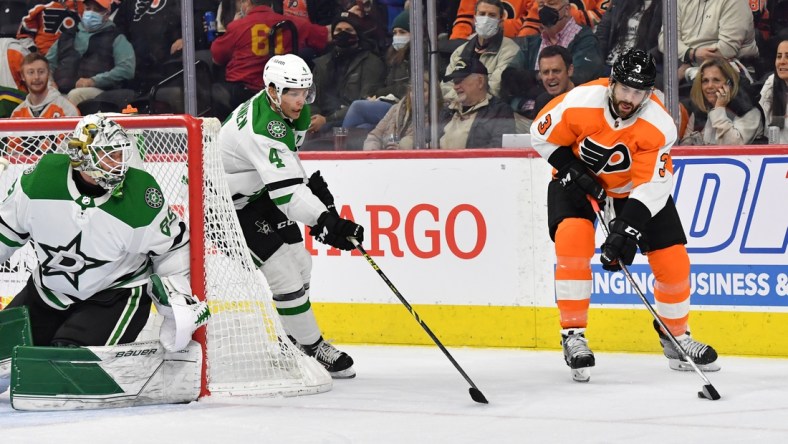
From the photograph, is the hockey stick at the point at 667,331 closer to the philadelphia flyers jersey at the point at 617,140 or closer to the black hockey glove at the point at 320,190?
the philadelphia flyers jersey at the point at 617,140

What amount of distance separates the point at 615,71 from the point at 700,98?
3.48 ft

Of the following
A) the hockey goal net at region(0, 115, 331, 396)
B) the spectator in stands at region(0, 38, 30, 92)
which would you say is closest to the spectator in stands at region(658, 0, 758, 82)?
the hockey goal net at region(0, 115, 331, 396)

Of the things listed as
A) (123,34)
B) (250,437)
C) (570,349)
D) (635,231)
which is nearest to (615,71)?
(635,231)

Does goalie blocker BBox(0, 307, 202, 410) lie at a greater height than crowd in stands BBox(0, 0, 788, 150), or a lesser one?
lesser

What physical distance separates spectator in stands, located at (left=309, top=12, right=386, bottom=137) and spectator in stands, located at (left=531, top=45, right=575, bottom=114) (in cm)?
75

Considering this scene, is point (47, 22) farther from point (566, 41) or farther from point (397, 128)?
point (566, 41)

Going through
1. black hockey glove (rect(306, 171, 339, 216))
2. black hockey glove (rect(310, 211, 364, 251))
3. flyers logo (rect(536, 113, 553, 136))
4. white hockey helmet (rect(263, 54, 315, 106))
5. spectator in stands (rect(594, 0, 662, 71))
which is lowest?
black hockey glove (rect(310, 211, 364, 251))

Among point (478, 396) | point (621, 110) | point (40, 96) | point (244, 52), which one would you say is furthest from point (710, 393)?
point (40, 96)

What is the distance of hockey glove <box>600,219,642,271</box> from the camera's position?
14.6 feet

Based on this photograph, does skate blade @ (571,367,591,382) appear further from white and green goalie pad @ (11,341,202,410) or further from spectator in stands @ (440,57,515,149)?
spectator in stands @ (440,57,515,149)

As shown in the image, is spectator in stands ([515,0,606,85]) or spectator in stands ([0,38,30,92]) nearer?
spectator in stands ([515,0,606,85])

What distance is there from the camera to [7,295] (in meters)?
4.85

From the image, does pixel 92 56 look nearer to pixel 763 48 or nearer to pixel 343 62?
pixel 343 62

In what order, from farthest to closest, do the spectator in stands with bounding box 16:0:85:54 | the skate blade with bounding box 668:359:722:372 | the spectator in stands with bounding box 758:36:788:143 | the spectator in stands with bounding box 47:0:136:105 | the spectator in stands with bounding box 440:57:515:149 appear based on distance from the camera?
the spectator in stands with bounding box 16:0:85:54
the spectator in stands with bounding box 47:0:136:105
the spectator in stands with bounding box 440:57:515:149
the spectator in stands with bounding box 758:36:788:143
the skate blade with bounding box 668:359:722:372
